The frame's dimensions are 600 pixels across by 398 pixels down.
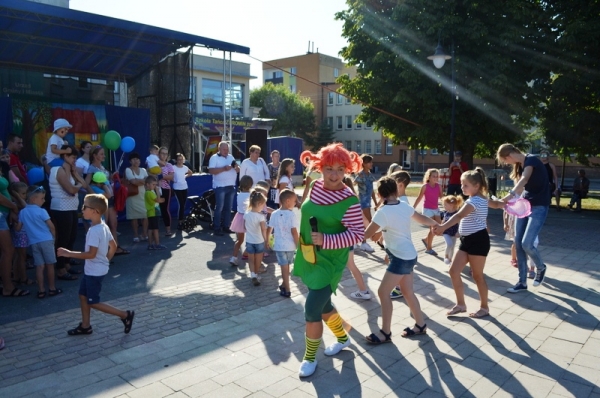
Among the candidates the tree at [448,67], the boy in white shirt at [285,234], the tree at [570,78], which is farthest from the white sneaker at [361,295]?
the tree at [570,78]

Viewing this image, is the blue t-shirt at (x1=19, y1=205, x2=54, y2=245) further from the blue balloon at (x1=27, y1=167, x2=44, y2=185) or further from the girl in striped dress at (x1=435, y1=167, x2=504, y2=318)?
the girl in striped dress at (x1=435, y1=167, x2=504, y2=318)

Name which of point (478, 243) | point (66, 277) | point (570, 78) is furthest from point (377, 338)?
point (570, 78)

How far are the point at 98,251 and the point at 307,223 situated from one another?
7.43 feet

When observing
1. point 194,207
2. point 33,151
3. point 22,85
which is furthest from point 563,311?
point 22,85

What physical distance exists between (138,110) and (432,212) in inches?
340

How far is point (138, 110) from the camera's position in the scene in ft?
43.6

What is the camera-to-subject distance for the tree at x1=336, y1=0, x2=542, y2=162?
17188 mm

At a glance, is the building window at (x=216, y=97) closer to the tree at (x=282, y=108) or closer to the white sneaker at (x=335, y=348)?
the tree at (x=282, y=108)

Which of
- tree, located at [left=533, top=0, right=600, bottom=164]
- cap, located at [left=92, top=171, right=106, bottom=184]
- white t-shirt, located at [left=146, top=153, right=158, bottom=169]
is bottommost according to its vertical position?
cap, located at [left=92, top=171, right=106, bottom=184]

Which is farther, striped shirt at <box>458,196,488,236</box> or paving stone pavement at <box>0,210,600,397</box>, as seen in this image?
striped shirt at <box>458,196,488,236</box>

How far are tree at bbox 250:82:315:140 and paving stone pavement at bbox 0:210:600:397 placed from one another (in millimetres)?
50109

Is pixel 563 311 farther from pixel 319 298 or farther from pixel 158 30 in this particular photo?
pixel 158 30

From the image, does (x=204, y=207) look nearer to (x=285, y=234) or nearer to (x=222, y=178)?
(x=222, y=178)

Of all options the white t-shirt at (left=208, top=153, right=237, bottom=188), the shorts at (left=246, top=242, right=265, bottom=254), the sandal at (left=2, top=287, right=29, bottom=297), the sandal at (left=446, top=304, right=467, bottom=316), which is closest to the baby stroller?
the white t-shirt at (left=208, top=153, right=237, bottom=188)
